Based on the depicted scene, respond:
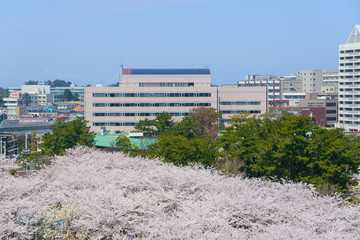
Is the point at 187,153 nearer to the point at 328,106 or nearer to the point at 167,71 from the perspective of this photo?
the point at 167,71

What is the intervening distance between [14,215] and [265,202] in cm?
1359

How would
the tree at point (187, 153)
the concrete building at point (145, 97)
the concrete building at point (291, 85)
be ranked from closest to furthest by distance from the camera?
1. the tree at point (187, 153)
2. the concrete building at point (145, 97)
3. the concrete building at point (291, 85)

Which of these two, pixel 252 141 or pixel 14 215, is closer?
pixel 14 215

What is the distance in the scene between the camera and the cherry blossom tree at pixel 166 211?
23094 millimetres

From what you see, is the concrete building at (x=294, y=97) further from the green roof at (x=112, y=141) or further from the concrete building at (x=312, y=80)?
the green roof at (x=112, y=141)

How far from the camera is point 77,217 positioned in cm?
2709

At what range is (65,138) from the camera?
66.2m

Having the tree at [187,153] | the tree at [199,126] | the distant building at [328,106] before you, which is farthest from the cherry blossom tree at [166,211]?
the distant building at [328,106]

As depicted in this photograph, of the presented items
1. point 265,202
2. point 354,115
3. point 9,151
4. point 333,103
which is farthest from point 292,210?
point 333,103

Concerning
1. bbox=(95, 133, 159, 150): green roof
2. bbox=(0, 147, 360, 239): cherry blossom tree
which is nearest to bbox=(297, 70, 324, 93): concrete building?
bbox=(95, 133, 159, 150): green roof

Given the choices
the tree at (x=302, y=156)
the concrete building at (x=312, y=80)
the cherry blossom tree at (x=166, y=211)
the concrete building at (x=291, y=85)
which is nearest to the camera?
the cherry blossom tree at (x=166, y=211)

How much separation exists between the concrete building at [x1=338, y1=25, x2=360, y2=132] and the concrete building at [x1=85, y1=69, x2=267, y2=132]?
3531 centimetres

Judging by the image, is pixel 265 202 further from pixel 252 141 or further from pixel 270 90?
pixel 270 90

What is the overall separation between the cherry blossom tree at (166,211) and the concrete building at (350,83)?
3848 inches
